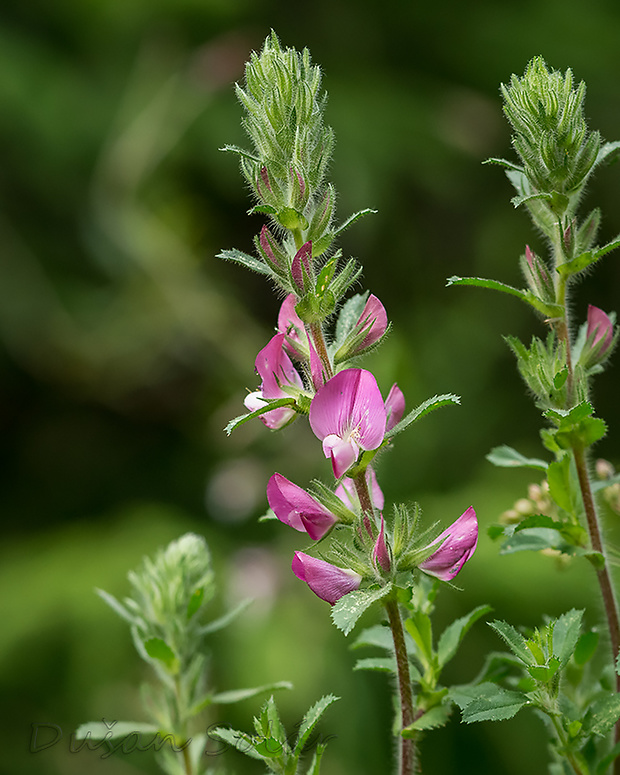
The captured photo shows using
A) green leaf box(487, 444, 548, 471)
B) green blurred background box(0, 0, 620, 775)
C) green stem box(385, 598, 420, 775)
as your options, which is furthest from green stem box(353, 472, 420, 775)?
green blurred background box(0, 0, 620, 775)

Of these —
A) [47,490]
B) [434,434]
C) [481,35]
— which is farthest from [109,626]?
[481,35]

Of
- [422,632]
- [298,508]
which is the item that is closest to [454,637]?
[422,632]

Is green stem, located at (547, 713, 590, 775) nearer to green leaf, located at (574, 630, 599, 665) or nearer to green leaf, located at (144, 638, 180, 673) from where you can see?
green leaf, located at (574, 630, 599, 665)

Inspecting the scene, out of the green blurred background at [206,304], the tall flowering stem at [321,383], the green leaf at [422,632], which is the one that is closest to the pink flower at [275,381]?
the tall flowering stem at [321,383]

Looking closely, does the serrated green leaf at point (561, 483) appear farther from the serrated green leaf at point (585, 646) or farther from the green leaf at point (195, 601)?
the green leaf at point (195, 601)

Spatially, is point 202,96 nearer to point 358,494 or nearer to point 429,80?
point 429,80

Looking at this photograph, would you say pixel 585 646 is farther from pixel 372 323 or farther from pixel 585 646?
pixel 372 323

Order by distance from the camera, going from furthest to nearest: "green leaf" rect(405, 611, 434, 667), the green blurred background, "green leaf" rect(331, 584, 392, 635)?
the green blurred background
"green leaf" rect(405, 611, 434, 667)
"green leaf" rect(331, 584, 392, 635)
